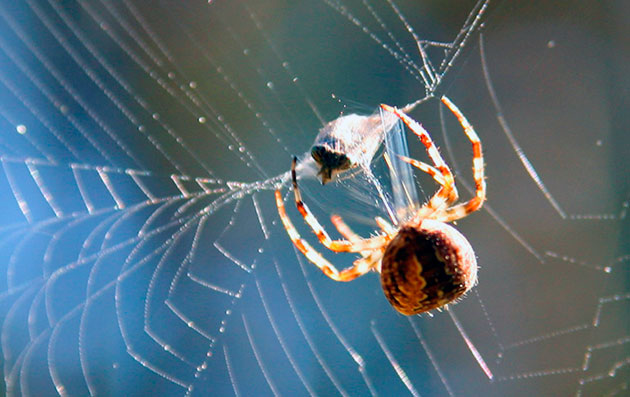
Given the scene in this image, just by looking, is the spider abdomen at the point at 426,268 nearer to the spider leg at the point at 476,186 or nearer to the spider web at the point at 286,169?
the spider leg at the point at 476,186

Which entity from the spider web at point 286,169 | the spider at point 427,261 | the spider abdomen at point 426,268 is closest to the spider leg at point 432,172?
the spider at point 427,261

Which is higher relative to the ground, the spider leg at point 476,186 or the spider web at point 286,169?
the spider web at point 286,169

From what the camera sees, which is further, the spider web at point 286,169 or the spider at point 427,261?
the spider web at point 286,169

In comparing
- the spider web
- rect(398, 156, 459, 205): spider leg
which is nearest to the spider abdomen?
rect(398, 156, 459, 205): spider leg

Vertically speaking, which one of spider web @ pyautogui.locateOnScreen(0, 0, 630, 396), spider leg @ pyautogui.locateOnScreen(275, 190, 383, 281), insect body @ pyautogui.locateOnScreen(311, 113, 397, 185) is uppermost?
spider web @ pyautogui.locateOnScreen(0, 0, 630, 396)

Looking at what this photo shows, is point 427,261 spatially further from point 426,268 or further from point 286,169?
point 286,169

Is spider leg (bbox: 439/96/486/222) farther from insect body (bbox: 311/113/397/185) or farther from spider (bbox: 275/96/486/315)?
insect body (bbox: 311/113/397/185)

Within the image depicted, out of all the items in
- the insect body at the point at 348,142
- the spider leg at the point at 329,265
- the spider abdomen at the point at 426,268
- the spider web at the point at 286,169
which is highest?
the spider web at the point at 286,169

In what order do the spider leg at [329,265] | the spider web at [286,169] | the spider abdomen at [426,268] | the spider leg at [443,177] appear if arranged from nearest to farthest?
the spider abdomen at [426,268]
the spider leg at [443,177]
the spider leg at [329,265]
the spider web at [286,169]
